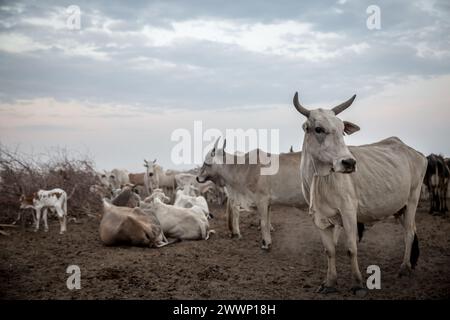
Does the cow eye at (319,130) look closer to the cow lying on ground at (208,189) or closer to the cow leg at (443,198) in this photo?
the cow leg at (443,198)

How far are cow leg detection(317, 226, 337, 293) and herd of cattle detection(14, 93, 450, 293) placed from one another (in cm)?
1

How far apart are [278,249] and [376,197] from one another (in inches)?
128

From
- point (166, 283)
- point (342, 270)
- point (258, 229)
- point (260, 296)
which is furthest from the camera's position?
point (258, 229)

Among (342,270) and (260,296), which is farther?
(342,270)

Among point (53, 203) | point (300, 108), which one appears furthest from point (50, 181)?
point (300, 108)

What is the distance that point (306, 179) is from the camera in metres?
6.03

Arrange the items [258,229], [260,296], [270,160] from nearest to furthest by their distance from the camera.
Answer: [260,296] < [270,160] < [258,229]

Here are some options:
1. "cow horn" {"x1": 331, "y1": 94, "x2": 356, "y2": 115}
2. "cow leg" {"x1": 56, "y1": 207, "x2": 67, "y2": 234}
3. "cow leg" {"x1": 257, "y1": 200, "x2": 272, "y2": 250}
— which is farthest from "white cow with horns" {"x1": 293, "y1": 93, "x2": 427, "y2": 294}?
"cow leg" {"x1": 56, "y1": 207, "x2": 67, "y2": 234}

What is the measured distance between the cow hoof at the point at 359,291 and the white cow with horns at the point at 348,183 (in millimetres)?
12

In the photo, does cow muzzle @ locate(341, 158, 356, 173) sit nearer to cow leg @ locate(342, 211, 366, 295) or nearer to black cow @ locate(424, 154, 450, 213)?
cow leg @ locate(342, 211, 366, 295)

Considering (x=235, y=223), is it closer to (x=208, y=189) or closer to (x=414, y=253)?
(x=414, y=253)

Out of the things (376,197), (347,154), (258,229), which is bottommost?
(258,229)

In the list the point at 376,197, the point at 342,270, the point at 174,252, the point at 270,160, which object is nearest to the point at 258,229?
the point at 270,160
